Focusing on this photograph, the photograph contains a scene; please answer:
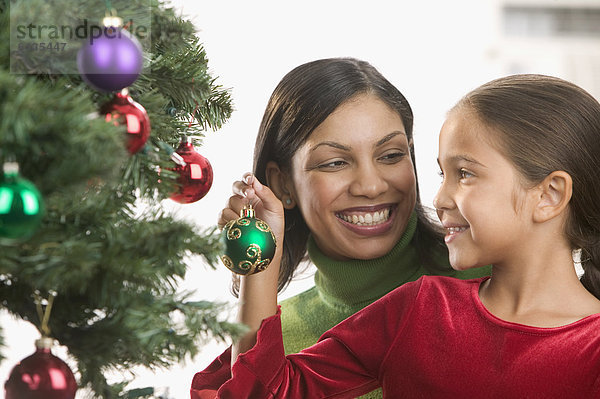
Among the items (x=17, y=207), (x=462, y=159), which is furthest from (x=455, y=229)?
(x=17, y=207)

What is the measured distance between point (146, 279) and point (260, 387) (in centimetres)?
48

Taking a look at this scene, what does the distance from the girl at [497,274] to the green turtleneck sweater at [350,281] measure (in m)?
0.26

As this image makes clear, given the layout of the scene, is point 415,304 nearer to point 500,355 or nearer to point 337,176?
point 500,355

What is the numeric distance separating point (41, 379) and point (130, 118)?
24 centimetres

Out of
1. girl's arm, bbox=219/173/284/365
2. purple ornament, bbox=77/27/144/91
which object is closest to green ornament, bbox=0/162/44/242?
purple ornament, bbox=77/27/144/91

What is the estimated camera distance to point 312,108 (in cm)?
130

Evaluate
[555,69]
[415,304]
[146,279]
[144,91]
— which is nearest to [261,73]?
[555,69]

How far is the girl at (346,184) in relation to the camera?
4.19 feet

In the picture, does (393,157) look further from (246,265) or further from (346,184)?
(246,265)

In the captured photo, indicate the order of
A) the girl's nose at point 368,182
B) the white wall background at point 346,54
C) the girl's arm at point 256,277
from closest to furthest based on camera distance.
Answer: the girl's arm at point 256,277 < the girl's nose at point 368,182 < the white wall background at point 346,54

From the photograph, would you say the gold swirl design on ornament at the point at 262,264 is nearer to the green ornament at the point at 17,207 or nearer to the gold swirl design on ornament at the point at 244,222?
the gold swirl design on ornament at the point at 244,222

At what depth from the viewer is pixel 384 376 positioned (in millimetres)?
1087

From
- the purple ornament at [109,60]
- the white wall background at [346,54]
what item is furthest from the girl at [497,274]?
the white wall background at [346,54]

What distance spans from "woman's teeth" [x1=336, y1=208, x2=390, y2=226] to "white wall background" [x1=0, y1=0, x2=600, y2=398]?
1.21m
